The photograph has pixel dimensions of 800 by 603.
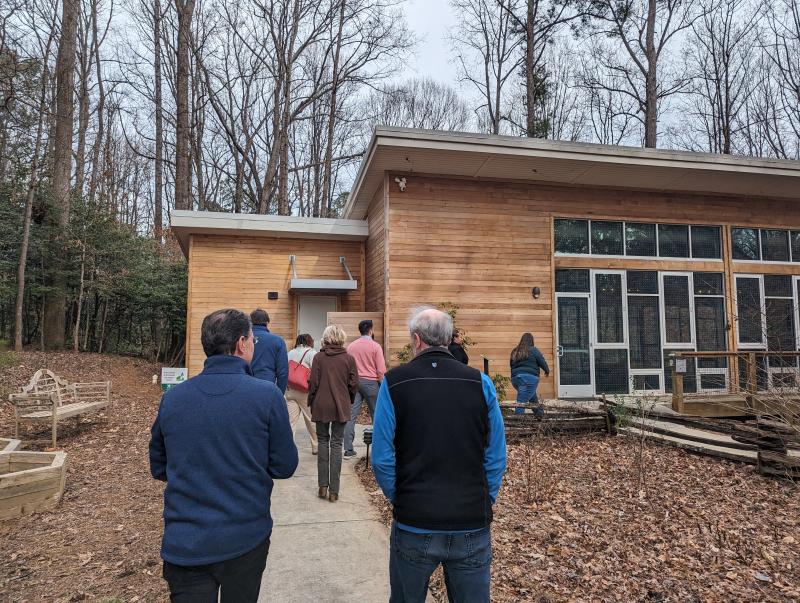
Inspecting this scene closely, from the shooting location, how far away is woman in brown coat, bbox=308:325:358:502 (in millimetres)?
5172

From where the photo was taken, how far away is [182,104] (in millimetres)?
18812

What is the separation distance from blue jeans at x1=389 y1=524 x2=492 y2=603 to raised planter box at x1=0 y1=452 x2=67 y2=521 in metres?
4.58

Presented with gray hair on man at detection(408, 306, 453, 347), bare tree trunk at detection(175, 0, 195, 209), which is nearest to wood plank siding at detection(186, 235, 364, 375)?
bare tree trunk at detection(175, 0, 195, 209)

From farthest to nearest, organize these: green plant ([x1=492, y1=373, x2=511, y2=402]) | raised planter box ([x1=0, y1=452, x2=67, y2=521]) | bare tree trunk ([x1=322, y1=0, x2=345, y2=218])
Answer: bare tree trunk ([x1=322, y1=0, x2=345, y2=218])
green plant ([x1=492, y1=373, x2=511, y2=402])
raised planter box ([x1=0, y1=452, x2=67, y2=521])

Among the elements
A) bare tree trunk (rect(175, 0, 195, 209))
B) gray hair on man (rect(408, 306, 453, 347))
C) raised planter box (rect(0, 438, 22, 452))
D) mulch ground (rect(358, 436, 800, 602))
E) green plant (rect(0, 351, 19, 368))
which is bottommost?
mulch ground (rect(358, 436, 800, 602))

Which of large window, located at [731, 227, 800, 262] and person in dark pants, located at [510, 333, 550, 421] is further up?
large window, located at [731, 227, 800, 262]

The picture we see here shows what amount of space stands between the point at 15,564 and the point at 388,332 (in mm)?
7397

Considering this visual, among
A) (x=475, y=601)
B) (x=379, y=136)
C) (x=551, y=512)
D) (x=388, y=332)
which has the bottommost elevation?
(x=551, y=512)

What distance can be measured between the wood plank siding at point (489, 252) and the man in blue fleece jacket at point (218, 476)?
27.9ft

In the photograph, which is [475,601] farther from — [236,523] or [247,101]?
[247,101]

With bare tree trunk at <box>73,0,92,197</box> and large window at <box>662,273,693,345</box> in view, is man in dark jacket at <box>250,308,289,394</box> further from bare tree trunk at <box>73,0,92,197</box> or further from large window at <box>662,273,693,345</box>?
bare tree trunk at <box>73,0,92,197</box>

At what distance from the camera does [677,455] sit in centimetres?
722

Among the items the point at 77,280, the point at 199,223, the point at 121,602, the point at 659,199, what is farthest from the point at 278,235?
the point at 121,602

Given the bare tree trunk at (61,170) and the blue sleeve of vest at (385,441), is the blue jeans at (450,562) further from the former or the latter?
the bare tree trunk at (61,170)
